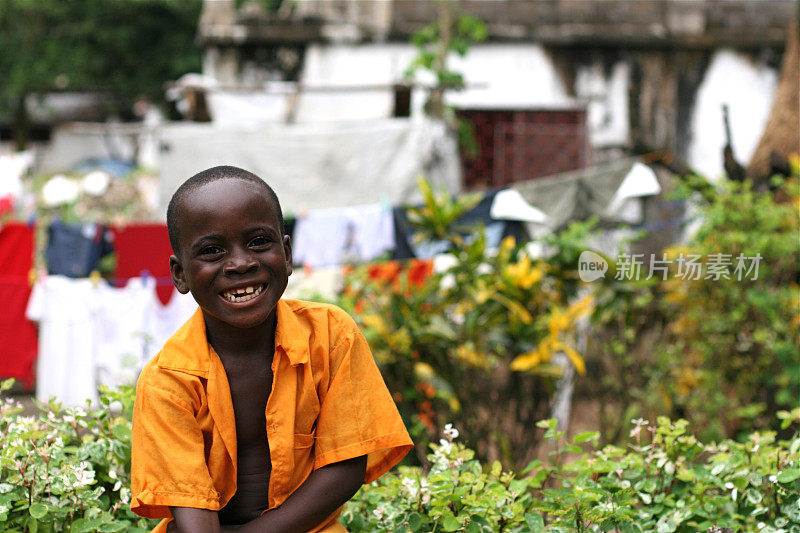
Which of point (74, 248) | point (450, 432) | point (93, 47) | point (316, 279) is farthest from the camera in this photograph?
point (93, 47)

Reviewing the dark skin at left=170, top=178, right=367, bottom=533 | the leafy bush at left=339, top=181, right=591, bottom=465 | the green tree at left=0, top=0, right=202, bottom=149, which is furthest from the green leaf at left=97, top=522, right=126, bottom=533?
the green tree at left=0, top=0, right=202, bottom=149

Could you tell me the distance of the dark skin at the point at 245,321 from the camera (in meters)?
1.75

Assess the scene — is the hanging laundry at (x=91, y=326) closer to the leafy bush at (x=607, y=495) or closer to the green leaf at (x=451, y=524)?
the leafy bush at (x=607, y=495)

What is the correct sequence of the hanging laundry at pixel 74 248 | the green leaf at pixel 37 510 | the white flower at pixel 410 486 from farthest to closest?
the hanging laundry at pixel 74 248 → the white flower at pixel 410 486 → the green leaf at pixel 37 510

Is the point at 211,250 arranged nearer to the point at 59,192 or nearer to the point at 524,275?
the point at 524,275

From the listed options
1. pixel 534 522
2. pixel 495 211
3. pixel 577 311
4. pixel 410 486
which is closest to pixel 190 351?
pixel 410 486

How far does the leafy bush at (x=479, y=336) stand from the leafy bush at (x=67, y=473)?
6.84 feet

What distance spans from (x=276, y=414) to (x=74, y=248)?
5375mm

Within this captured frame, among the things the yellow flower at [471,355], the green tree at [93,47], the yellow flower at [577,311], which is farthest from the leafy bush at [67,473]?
the green tree at [93,47]

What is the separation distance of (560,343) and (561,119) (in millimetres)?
A: 5434

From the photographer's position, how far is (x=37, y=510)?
196 cm

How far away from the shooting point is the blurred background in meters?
4.38

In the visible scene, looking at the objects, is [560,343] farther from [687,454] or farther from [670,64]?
[670,64]

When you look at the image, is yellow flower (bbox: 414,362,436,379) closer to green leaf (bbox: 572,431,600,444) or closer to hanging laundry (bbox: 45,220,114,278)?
green leaf (bbox: 572,431,600,444)
